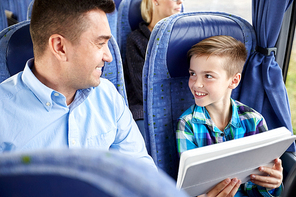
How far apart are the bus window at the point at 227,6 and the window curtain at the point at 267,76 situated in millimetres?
459

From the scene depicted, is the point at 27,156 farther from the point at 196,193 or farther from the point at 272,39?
the point at 272,39

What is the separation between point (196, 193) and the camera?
104cm

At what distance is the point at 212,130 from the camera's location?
1275mm

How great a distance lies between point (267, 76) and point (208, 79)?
16.6 inches

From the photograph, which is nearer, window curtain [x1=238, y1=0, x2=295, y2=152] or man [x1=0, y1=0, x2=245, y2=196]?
man [x1=0, y1=0, x2=245, y2=196]

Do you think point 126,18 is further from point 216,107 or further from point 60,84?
point 60,84

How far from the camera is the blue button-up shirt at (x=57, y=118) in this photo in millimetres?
896

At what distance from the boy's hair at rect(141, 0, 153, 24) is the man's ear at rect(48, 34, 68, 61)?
150cm

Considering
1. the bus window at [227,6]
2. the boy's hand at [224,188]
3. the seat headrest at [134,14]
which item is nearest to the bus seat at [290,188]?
the boy's hand at [224,188]

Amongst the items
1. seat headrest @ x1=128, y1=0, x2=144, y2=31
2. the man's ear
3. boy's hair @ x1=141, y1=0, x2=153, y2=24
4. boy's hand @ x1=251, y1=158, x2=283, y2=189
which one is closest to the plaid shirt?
boy's hand @ x1=251, y1=158, x2=283, y2=189

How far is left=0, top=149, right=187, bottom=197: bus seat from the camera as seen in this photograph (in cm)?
23

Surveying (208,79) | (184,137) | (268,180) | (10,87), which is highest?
(10,87)

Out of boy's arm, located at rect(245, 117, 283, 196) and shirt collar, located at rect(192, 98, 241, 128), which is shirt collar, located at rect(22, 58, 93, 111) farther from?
boy's arm, located at rect(245, 117, 283, 196)

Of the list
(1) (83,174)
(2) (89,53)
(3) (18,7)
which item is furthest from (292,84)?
(3) (18,7)
